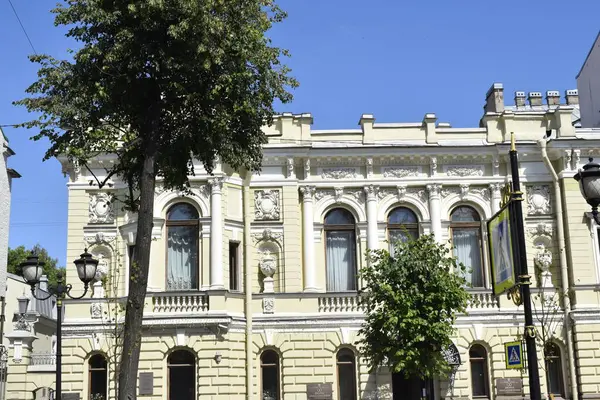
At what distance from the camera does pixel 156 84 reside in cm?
1950

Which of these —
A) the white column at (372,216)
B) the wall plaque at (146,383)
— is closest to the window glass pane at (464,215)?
the white column at (372,216)

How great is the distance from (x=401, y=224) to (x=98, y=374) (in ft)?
40.2

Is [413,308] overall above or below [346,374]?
above

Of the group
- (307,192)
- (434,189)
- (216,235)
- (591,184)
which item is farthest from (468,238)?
(591,184)

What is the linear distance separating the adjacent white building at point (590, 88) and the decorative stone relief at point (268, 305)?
17.2 m

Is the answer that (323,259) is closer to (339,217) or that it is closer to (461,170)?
(339,217)

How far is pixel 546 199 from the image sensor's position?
1299 inches

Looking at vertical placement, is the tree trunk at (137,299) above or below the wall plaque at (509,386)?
above

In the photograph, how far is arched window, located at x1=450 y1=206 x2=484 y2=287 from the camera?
3309 centimetres

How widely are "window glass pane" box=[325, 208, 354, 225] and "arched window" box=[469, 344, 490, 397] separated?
6.51m

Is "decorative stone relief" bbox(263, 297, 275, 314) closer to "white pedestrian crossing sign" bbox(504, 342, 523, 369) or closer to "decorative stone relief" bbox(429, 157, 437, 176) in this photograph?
"decorative stone relief" bbox(429, 157, 437, 176)

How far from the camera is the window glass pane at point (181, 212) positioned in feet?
103

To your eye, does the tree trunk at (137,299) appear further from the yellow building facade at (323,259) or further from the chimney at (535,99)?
the chimney at (535,99)

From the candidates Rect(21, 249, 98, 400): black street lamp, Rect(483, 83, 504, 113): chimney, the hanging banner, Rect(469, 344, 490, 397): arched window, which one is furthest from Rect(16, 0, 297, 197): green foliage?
Rect(483, 83, 504, 113): chimney
